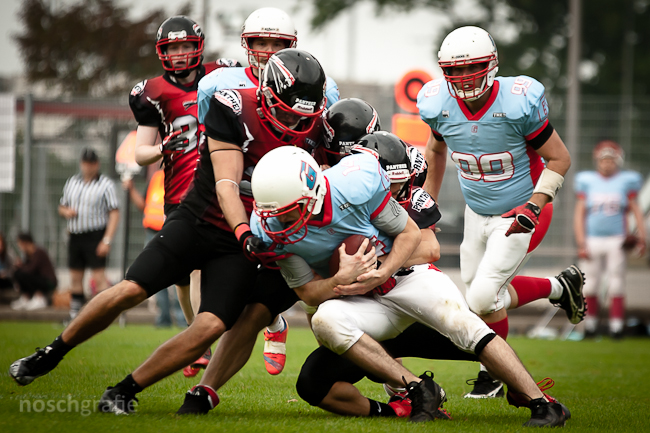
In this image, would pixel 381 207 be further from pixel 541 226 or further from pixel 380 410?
pixel 541 226

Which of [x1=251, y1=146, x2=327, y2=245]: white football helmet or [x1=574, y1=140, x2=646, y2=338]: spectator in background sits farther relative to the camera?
[x1=574, y1=140, x2=646, y2=338]: spectator in background

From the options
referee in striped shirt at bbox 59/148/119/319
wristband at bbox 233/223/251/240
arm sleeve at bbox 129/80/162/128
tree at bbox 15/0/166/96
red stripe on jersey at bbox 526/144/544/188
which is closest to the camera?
wristband at bbox 233/223/251/240

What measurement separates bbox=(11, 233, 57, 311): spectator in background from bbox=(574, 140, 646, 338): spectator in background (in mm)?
7088

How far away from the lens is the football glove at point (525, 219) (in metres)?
4.34

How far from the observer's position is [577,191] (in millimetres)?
9445

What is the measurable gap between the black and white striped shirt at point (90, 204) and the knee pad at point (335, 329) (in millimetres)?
6256

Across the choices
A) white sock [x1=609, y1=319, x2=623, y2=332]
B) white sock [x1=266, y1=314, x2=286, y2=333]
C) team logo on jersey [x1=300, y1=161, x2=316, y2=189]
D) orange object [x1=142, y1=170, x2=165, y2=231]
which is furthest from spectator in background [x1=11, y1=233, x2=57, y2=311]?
team logo on jersey [x1=300, y1=161, x2=316, y2=189]

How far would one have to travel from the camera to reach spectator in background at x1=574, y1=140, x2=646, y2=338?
356 inches

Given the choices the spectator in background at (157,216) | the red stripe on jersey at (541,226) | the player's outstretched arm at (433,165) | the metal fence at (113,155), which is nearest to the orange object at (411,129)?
the metal fence at (113,155)

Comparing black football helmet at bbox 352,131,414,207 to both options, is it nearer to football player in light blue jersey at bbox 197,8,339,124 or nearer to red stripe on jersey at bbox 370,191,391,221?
red stripe on jersey at bbox 370,191,391,221

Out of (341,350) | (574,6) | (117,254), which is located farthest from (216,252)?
(574,6)

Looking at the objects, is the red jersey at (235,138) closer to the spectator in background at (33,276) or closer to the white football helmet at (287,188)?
the white football helmet at (287,188)

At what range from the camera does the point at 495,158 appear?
4777mm

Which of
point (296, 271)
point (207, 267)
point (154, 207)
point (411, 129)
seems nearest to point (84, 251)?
point (154, 207)
